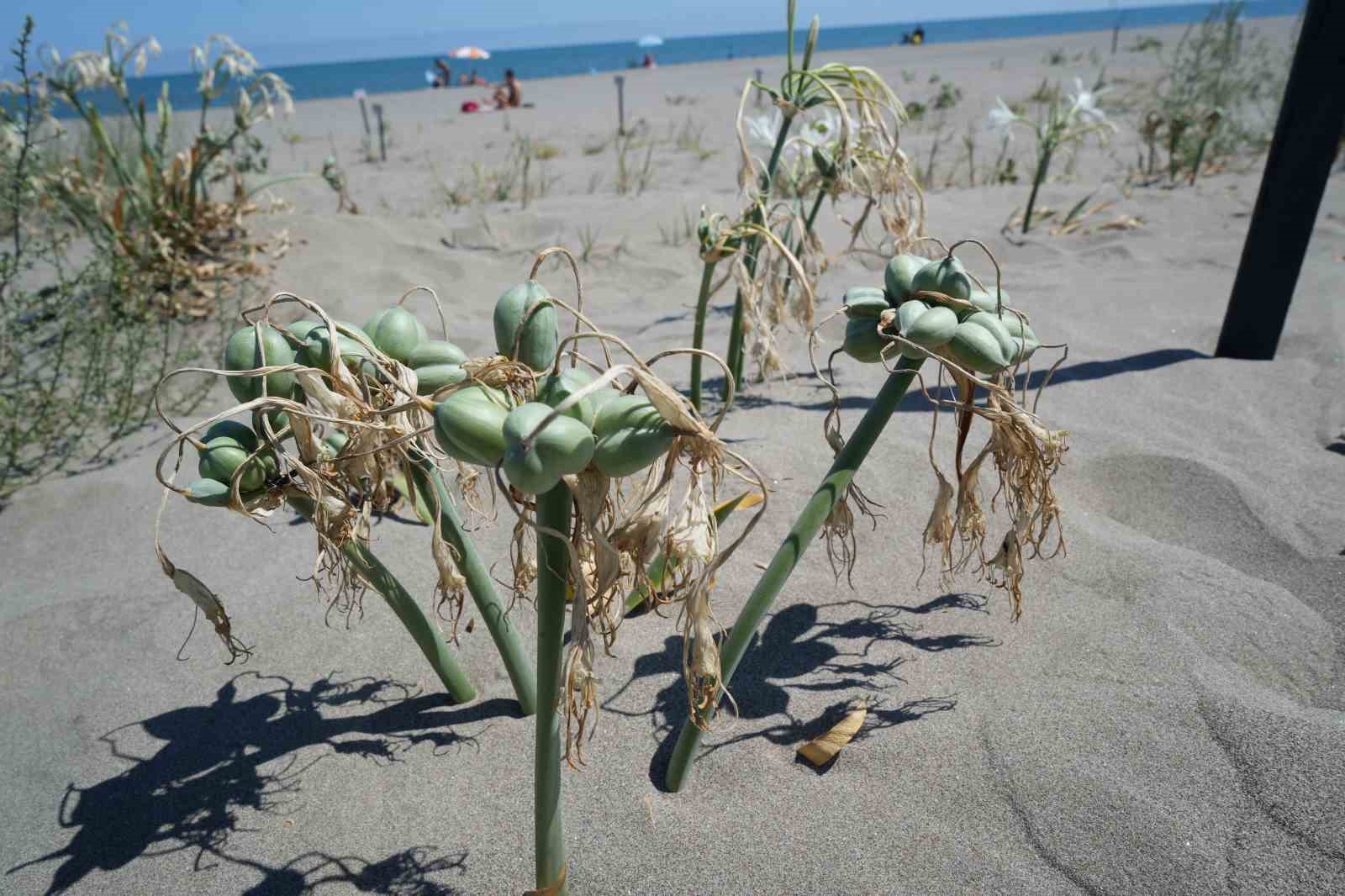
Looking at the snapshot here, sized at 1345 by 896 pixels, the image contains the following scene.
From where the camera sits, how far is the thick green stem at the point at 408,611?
3.49 feet

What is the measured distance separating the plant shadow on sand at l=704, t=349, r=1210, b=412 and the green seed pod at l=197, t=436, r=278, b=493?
1742 millimetres

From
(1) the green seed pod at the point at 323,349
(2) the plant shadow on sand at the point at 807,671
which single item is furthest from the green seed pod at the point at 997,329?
(2) the plant shadow on sand at the point at 807,671

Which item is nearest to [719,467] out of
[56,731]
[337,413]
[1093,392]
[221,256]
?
[337,413]

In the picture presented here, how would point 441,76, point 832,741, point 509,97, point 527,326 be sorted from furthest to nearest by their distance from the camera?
point 441,76
point 509,97
point 832,741
point 527,326

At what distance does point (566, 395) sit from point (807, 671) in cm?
97

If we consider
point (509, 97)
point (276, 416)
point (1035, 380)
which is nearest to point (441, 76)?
point (509, 97)

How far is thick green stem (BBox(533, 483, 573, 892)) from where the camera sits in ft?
2.51

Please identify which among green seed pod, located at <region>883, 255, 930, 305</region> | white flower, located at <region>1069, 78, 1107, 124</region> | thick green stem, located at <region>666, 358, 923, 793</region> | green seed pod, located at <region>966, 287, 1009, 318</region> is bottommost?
thick green stem, located at <region>666, 358, 923, 793</region>

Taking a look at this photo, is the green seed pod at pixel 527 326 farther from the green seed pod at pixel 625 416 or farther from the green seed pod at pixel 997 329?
the green seed pod at pixel 997 329

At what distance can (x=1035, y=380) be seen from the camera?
2.65 meters

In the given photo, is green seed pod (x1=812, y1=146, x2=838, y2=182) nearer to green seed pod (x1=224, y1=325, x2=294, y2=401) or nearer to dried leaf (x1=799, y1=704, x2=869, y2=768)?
dried leaf (x1=799, y1=704, x2=869, y2=768)

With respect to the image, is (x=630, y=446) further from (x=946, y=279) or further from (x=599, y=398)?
(x=946, y=279)

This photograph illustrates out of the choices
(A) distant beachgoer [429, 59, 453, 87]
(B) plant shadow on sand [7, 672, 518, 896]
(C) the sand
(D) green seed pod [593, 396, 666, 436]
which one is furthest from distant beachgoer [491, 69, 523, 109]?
(D) green seed pod [593, 396, 666, 436]

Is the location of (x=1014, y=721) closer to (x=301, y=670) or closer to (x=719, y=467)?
(x=719, y=467)
